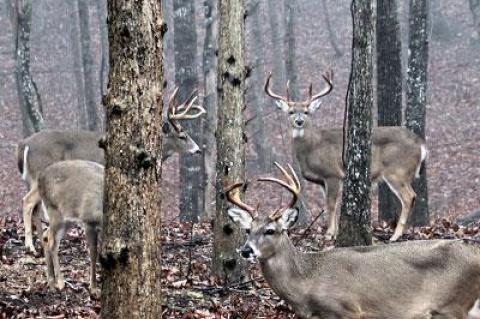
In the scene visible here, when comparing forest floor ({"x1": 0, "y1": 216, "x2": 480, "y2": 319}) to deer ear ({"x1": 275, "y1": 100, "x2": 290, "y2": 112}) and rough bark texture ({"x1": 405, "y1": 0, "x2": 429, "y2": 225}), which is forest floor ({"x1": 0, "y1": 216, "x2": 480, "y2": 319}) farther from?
deer ear ({"x1": 275, "y1": 100, "x2": 290, "y2": 112})

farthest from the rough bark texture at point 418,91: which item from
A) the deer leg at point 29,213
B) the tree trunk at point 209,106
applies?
the deer leg at point 29,213

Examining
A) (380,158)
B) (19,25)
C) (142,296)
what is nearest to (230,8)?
(142,296)

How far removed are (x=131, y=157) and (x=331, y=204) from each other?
8913 mm

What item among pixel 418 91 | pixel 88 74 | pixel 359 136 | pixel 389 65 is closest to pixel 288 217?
pixel 359 136

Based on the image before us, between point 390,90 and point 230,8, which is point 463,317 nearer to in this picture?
point 230,8

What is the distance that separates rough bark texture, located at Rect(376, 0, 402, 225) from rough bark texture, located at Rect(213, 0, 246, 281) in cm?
579

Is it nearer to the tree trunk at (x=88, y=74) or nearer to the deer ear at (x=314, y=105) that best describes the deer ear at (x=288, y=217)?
the deer ear at (x=314, y=105)

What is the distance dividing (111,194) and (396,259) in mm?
3348

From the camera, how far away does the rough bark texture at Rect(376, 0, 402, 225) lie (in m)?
15.1

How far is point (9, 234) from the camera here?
1264 cm

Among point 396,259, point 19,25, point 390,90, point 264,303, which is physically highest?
point 19,25

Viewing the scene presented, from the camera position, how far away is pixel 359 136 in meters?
10.5

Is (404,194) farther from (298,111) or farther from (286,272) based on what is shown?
(286,272)

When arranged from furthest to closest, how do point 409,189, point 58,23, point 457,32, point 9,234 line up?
point 58,23
point 457,32
point 409,189
point 9,234
